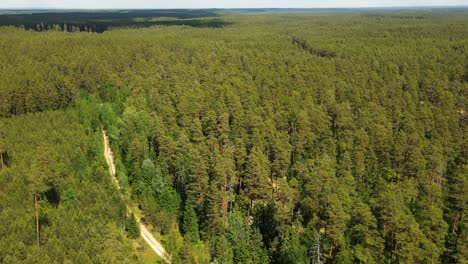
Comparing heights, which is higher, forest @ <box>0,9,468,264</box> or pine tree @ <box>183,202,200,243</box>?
forest @ <box>0,9,468,264</box>

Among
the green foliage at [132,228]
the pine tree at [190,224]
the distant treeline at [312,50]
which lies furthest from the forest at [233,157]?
the distant treeline at [312,50]

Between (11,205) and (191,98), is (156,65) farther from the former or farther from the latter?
(11,205)

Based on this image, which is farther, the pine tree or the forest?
the pine tree

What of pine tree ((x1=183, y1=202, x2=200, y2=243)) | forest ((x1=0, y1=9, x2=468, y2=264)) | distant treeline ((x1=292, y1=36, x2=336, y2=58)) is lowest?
pine tree ((x1=183, y1=202, x2=200, y2=243))

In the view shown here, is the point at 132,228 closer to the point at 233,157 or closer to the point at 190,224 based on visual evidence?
the point at 190,224

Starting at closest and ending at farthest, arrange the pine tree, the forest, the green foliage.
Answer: the forest < the green foliage < the pine tree

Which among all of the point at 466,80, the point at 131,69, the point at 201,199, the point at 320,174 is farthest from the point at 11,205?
the point at 466,80

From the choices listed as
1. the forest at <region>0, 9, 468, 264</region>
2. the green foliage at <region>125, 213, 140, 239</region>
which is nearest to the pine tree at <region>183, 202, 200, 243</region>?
the forest at <region>0, 9, 468, 264</region>

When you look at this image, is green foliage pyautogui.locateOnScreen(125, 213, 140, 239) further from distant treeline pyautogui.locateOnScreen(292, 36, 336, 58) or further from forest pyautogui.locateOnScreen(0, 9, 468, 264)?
distant treeline pyautogui.locateOnScreen(292, 36, 336, 58)
